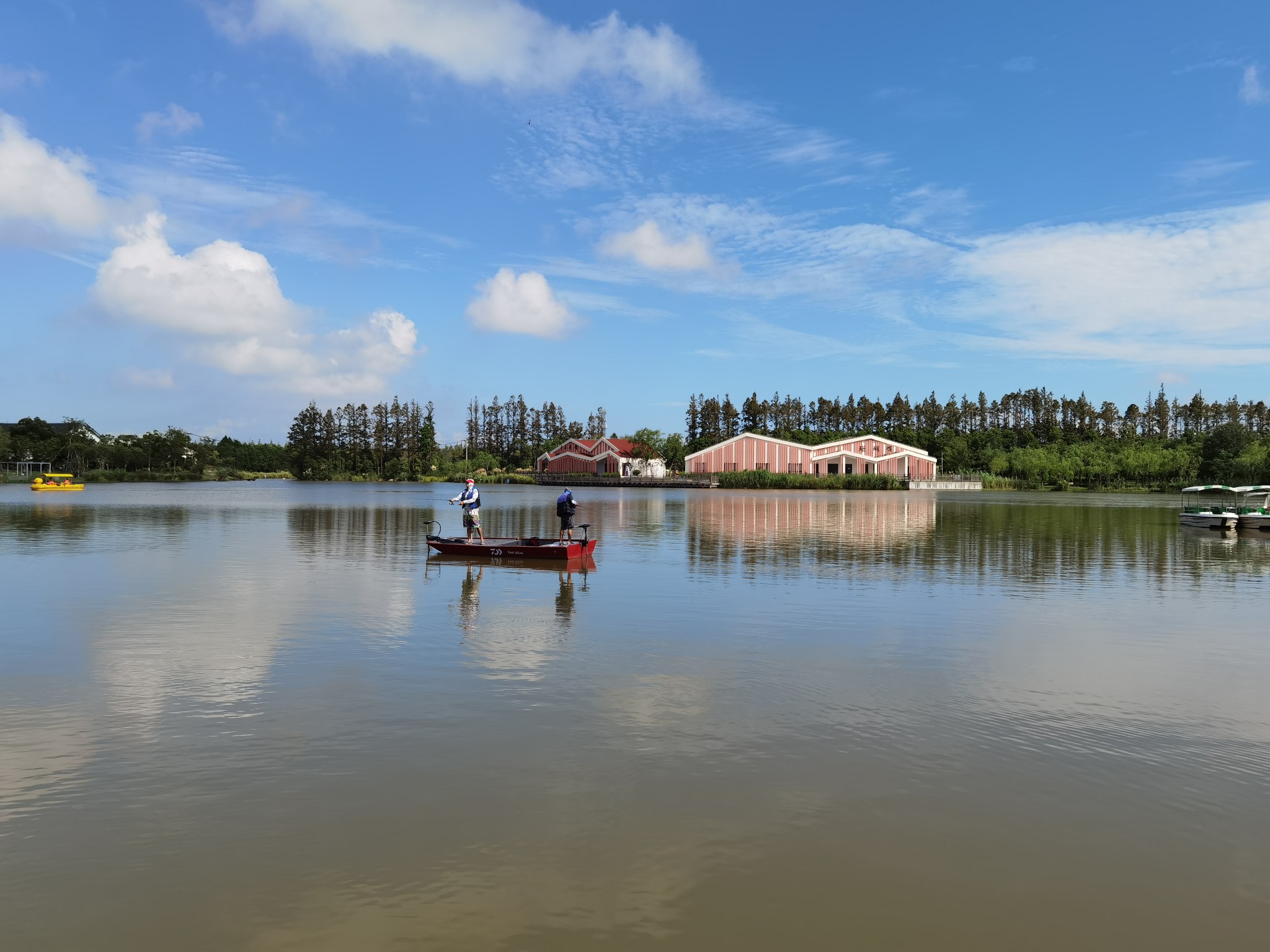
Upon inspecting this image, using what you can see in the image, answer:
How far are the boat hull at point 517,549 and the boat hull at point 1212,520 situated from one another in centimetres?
3681

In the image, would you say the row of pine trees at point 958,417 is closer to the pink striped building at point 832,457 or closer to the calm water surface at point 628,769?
the pink striped building at point 832,457

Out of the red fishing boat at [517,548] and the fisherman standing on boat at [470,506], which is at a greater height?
the fisherman standing on boat at [470,506]

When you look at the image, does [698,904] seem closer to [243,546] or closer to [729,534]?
[243,546]

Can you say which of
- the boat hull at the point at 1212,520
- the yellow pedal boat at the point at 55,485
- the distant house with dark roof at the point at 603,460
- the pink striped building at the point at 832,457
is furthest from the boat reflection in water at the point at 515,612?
the distant house with dark roof at the point at 603,460

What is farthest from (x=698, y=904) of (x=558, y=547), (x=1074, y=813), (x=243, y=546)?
(x=243, y=546)

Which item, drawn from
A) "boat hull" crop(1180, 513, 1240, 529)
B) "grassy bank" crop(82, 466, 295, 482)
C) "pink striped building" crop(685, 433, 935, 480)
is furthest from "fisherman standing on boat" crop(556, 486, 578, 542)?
"grassy bank" crop(82, 466, 295, 482)

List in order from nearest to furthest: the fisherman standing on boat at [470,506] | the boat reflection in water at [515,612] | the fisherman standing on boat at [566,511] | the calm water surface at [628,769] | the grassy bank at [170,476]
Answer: the calm water surface at [628,769], the boat reflection in water at [515,612], the fisherman standing on boat at [470,506], the fisherman standing on boat at [566,511], the grassy bank at [170,476]

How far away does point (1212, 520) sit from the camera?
46062mm

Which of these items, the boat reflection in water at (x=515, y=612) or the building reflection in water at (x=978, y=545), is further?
the building reflection in water at (x=978, y=545)

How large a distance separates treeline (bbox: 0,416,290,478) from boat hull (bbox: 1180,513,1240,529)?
128m

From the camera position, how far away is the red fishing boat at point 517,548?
2625 cm

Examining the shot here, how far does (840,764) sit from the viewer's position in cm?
919

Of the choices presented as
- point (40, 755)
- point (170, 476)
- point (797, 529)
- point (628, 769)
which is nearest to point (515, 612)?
point (628, 769)

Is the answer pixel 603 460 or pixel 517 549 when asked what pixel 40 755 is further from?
pixel 603 460
